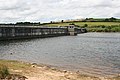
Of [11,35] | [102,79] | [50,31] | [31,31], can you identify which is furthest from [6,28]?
[102,79]

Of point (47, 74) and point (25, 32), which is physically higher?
point (47, 74)

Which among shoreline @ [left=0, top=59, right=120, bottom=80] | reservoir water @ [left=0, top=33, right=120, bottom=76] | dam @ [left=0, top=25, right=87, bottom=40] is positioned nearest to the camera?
shoreline @ [left=0, top=59, right=120, bottom=80]

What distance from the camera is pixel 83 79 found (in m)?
25.5

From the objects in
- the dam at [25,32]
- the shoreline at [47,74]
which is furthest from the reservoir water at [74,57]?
the dam at [25,32]

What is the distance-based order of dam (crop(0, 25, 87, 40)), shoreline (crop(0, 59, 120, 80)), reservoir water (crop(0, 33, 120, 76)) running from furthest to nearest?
dam (crop(0, 25, 87, 40)), reservoir water (crop(0, 33, 120, 76)), shoreline (crop(0, 59, 120, 80))

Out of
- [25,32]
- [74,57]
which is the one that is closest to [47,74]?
[74,57]

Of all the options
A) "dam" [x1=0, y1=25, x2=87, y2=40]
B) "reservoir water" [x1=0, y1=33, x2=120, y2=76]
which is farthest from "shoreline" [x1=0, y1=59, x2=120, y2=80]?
"dam" [x1=0, y1=25, x2=87, y2=40]

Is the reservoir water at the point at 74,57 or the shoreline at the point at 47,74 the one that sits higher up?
the shoreline at the point at 47,74

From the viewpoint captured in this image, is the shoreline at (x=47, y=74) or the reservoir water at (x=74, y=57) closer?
the shoreline at (x=47, y=74)

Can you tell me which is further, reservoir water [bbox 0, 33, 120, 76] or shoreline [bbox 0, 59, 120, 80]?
reservoir water [bbox 0, 33, 120, 76]

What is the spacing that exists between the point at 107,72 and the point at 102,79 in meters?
6.19

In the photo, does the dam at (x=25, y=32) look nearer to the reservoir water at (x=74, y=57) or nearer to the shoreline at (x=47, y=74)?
the reservoir water at (x=74, y=57)

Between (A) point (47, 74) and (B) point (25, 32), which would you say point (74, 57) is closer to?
(A) point (47, 74)

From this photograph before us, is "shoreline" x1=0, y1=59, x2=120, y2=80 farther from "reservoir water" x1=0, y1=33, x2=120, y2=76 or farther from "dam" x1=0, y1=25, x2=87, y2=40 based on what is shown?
"dam" x1=0, y1=25, x2=87, y2=40
